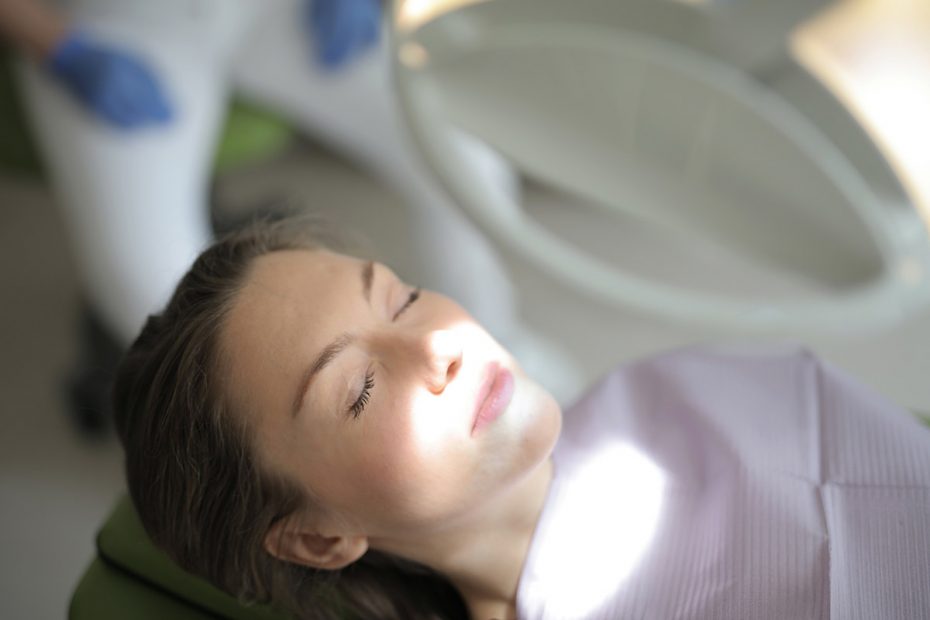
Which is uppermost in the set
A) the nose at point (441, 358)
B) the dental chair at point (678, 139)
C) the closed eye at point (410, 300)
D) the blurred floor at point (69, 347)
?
the dental chair at point (678, 139)

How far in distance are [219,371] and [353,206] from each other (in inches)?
51.9

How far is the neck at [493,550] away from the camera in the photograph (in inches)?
28.9

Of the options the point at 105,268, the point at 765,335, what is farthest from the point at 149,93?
the point at 765,335

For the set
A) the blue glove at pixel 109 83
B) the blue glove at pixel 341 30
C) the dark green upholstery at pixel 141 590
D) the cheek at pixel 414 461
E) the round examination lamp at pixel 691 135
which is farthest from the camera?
the blue glove at pixel 341 30

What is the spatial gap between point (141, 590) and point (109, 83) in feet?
2.37

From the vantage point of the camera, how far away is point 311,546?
2.37ft

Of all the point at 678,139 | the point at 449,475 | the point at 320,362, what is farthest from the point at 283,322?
the point at 678,139

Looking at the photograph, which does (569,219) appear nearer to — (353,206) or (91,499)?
(353,206)

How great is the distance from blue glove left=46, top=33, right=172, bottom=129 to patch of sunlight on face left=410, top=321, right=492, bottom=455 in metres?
0.78

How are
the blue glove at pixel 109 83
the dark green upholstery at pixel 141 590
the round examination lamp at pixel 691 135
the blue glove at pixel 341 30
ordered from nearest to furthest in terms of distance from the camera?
1. the dark green upholstery at pixel 141 590
2. the round examination lamp at pixel 691 135
3. the blue glove at pixel 109 83
4. the blue glove at pixel 341 30

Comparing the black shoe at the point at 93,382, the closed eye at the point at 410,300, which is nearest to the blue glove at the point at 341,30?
the black shoe at the point at 93,382

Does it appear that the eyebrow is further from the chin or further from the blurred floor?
the blurred floor

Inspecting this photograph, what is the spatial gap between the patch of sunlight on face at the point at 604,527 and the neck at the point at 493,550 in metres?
0.03

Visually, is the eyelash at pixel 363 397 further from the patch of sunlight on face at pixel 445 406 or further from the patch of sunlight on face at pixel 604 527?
the patch of sunlight on face at pixel 604 527
